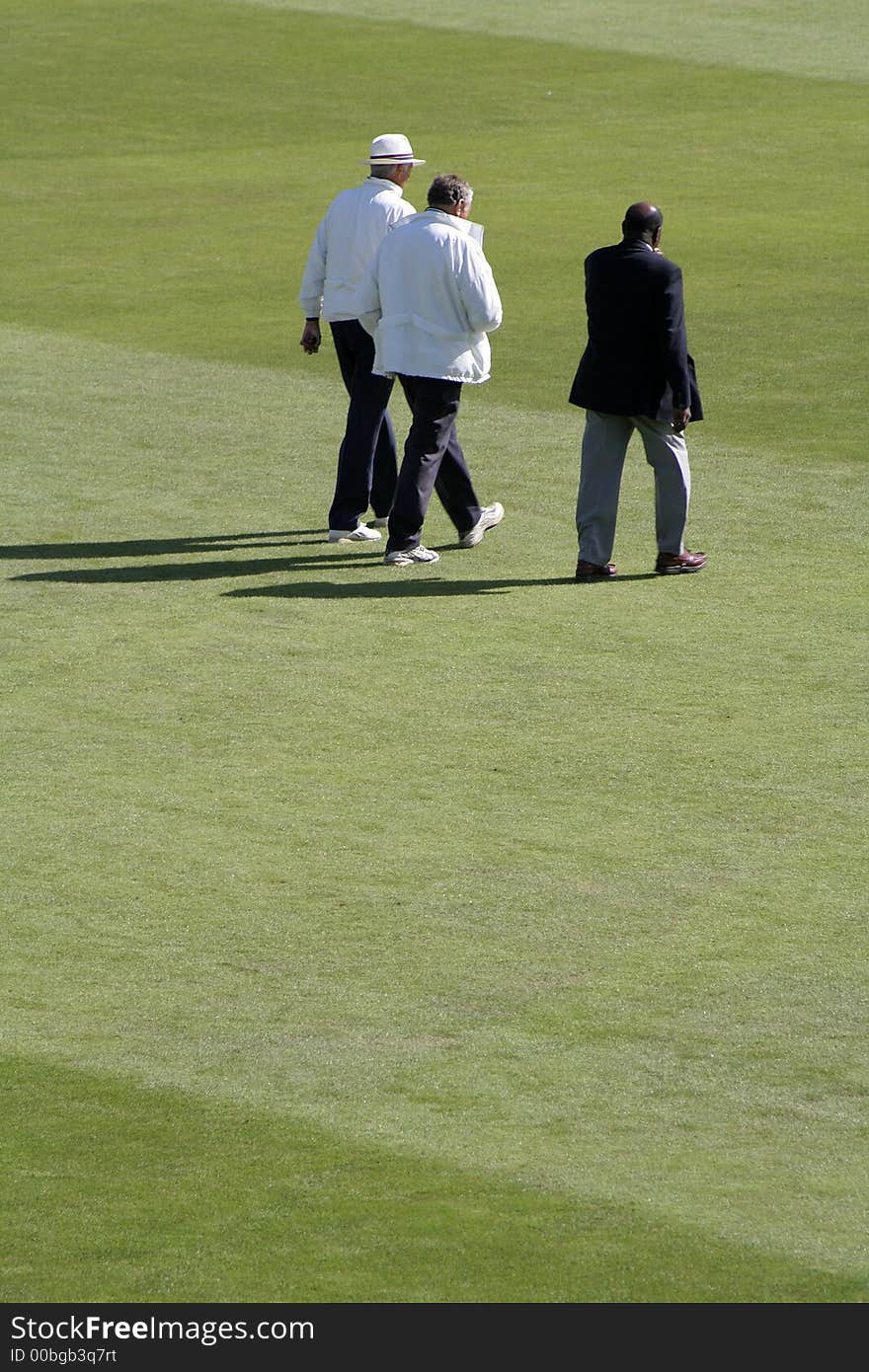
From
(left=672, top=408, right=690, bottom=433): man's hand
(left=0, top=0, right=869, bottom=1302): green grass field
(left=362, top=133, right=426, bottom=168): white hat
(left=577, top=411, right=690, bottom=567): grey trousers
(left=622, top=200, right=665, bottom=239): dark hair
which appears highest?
(left=362, top=133, right=426, bottom=168): white hat

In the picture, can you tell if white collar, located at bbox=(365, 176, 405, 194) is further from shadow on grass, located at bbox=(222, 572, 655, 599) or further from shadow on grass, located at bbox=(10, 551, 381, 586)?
shadow on grass, located at bbox=(222, 572, 655, 599)

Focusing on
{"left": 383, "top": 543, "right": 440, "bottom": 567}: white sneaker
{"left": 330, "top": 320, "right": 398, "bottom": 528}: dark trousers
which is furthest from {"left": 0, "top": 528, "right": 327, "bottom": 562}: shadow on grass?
{"left": 383, "top": 543, "right": 440, "bottom": 567}: white sneaker

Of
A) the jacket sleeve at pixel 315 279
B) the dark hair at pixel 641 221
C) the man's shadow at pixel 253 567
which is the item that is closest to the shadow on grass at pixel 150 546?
the man's shadow at pixel 253 567

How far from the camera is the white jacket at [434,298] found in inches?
421

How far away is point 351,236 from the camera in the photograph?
11.3 metres

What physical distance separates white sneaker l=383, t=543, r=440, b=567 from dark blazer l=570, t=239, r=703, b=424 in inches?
44.8

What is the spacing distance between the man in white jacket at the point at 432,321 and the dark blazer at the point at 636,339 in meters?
0.53

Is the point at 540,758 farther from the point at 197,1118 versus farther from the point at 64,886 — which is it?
the point at 197,1118

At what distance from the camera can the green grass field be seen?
189 inches

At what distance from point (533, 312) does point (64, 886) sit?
12675mm

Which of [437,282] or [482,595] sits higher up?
[437,282]

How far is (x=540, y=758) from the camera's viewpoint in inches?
316
